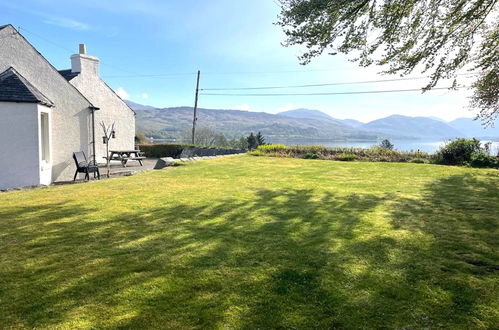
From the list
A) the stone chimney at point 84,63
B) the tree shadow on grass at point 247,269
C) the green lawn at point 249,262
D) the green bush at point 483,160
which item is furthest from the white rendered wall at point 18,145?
the green bush at point 483,160

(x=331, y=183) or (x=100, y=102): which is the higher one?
(x=100, y=102)

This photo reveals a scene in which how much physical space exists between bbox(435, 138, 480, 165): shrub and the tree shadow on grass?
1121 centimetres

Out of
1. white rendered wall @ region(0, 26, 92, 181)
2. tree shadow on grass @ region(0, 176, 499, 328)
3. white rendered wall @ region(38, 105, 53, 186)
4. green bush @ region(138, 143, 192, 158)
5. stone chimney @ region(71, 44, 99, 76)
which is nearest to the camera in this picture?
tree shadow on grass @ region(0, 176, 499, 328)

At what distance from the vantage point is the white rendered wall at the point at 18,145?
1031 cm

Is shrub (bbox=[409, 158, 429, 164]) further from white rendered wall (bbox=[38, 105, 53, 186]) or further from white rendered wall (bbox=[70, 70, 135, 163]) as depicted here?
white rendered wall (bbox=[70, 70, 135, 163])

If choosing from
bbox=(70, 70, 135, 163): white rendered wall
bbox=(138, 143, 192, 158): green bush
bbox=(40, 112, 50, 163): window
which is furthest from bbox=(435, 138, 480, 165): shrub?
bbox=(70, 70, 135, 163): white rendered wall

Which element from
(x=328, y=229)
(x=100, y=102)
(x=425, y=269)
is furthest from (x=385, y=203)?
(x=100, y=102)

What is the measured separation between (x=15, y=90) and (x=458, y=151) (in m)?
19.7

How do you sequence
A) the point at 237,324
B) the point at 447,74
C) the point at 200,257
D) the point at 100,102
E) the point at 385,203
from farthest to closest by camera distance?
the point at 100,102, the point at 447,74, the point at 385,203, the point at 200,257, the point at 237,324

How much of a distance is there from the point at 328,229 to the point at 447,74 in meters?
6.69

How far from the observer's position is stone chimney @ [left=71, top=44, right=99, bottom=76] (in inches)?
773

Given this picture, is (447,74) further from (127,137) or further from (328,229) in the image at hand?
(127,137)

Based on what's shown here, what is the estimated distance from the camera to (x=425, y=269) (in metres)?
3.59

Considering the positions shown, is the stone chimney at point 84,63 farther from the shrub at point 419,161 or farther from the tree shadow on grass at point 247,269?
the shrub at point 419,161
